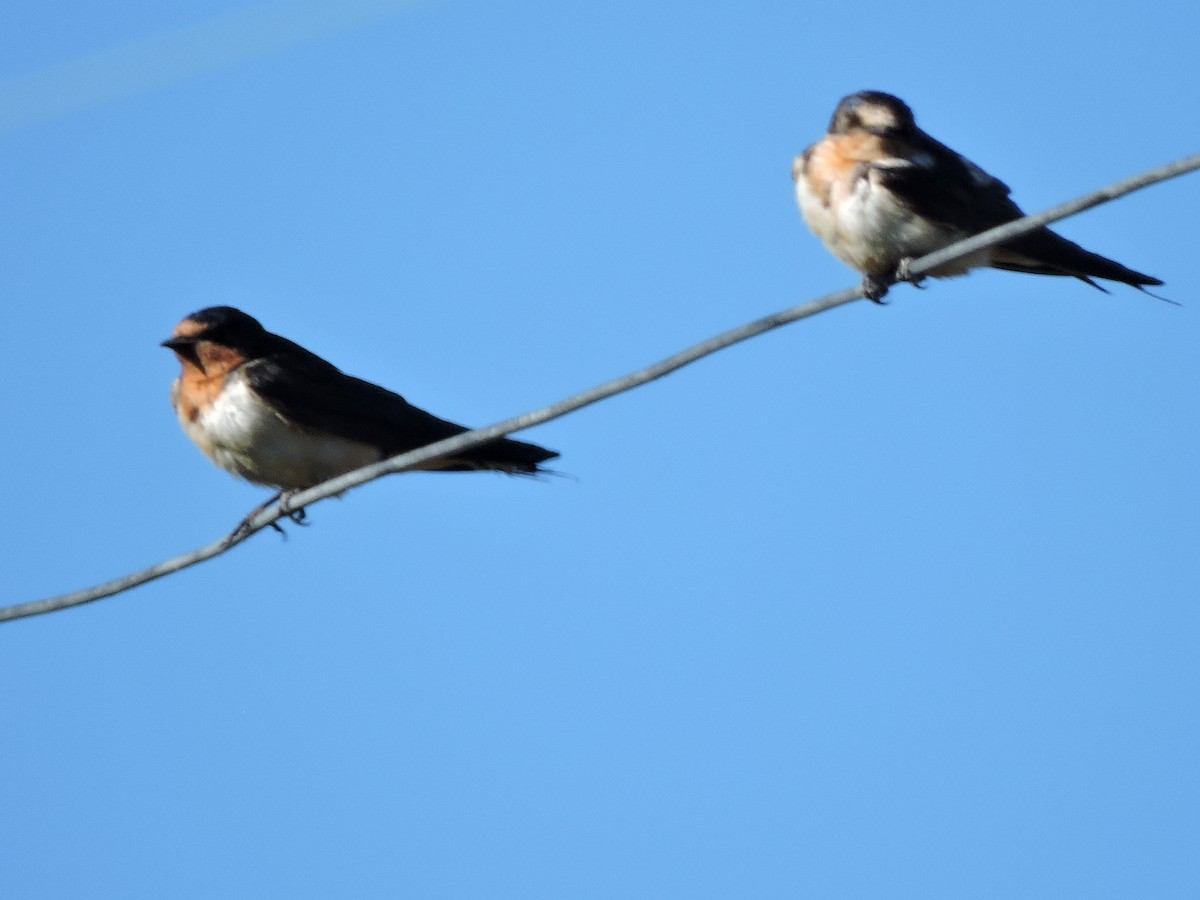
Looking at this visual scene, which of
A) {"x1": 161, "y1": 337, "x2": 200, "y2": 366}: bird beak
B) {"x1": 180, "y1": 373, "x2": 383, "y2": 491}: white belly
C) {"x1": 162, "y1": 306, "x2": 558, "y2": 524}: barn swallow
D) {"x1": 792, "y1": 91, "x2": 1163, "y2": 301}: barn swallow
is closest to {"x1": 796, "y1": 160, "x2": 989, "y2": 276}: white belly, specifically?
{"x1": 792, "y1": 91, "x2": 1163, "y2": 301}: barn swallow

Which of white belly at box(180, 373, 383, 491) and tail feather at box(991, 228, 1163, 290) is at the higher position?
tail feather at box(991, 228, 1163, 290)

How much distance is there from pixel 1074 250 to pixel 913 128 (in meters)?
0.88

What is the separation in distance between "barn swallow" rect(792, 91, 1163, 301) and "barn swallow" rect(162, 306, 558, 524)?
157cm

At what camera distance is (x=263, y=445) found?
28.1ft

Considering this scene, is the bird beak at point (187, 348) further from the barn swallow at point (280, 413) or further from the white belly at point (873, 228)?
the white belly at point (873, 228)

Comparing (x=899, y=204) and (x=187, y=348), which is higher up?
(x=899, y=204)

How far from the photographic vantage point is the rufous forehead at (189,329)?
901cm

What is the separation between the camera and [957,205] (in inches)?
330

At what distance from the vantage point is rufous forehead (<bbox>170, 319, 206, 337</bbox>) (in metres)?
9.01

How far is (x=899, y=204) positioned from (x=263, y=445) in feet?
8.98

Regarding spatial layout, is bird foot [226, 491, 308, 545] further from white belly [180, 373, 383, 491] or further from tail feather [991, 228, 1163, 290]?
tail feather [991, 228, 1163, 290]

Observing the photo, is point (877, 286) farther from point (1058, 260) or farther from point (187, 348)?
point (187, 348)

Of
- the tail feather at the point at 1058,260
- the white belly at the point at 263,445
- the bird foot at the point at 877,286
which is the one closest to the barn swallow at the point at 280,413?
the white belly at the point at 263,445

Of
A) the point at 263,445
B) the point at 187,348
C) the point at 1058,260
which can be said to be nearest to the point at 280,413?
the point at 263,445
